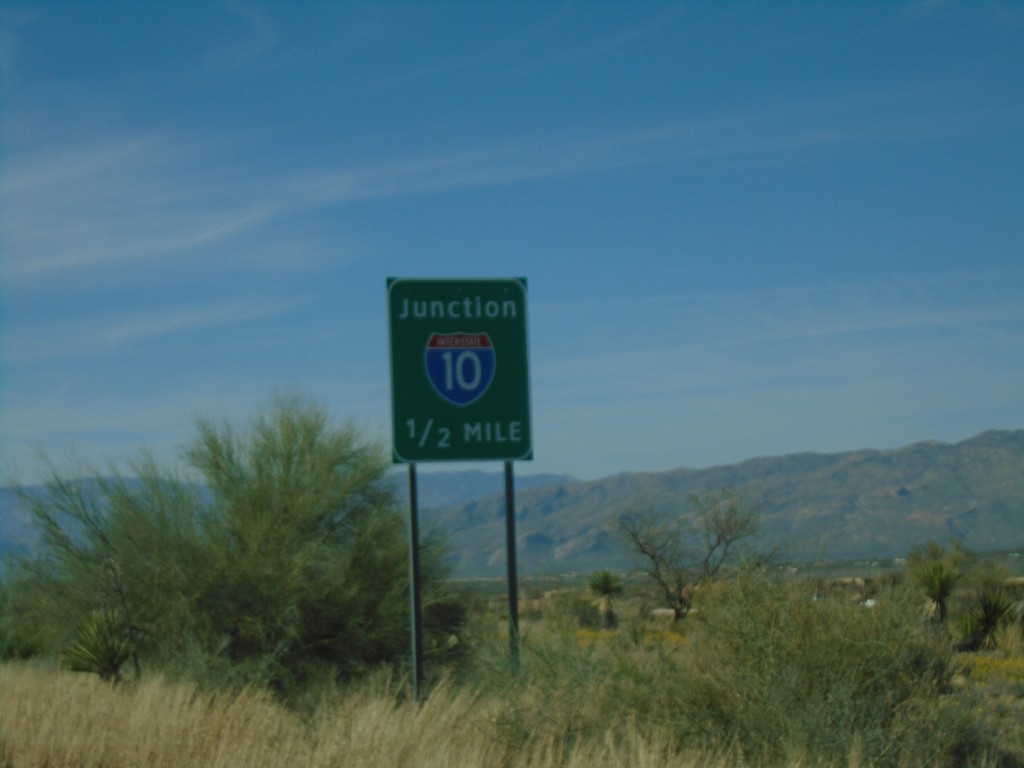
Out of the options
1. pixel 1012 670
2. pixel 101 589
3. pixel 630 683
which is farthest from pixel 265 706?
pixel 1012 670

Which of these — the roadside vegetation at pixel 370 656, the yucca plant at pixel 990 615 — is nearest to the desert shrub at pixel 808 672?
the roadside vegetation at pixel 370 656

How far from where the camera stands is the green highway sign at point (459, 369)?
12.4 m

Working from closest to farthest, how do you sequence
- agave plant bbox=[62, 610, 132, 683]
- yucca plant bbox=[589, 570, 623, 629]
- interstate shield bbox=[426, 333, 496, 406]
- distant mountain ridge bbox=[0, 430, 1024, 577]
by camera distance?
interstate shield bbox=[426, 333, 496, 406] → agave plant bbox=[62, 610, 132, 683] → yucca plant bbox=[589, 570, 623, 629] → distant mountain ridge bbox=[0, 430, 1024, 577]

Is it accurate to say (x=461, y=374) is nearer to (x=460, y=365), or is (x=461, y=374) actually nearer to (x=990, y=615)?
(x=460, y=365)

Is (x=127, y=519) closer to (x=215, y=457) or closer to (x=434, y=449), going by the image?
(x=215, y=457)

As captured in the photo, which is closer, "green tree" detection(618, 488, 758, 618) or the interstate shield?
the interstate shield

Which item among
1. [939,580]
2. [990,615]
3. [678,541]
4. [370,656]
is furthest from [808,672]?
[678,541]

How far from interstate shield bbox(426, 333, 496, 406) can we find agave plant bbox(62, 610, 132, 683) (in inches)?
229

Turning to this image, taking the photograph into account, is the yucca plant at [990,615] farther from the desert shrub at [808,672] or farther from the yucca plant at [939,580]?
the desert shrub at [808,672]

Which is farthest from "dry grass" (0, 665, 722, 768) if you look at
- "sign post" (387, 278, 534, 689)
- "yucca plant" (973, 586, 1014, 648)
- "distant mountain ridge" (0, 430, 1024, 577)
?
"distant mountain ridge" (0, 430, 1024, 577)

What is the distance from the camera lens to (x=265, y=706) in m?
10.8

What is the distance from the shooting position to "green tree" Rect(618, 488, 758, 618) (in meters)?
28.8

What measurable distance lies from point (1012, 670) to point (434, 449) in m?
12.3

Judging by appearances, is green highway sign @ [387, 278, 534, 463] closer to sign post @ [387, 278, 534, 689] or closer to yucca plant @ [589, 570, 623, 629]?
sign post @ [387, 278, 534, 689]
